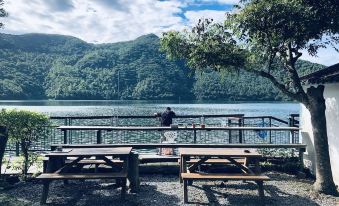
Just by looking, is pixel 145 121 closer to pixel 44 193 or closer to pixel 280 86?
pixel 280 86

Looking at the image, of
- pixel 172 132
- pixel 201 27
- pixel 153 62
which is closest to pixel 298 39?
pixel 201 27

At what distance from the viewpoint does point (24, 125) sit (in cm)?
866

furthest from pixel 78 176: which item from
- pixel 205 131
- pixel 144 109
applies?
pixel 144 109

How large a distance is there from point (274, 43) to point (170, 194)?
4.28m

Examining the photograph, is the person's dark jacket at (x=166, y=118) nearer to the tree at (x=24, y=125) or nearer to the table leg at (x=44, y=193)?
the tree at (x=24, y=125)

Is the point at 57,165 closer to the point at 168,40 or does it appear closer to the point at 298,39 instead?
the point at 168,40

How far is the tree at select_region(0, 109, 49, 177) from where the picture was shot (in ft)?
27.9

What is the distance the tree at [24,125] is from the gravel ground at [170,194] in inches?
44.1

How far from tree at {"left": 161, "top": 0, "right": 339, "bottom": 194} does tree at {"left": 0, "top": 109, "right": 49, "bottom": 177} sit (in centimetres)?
373

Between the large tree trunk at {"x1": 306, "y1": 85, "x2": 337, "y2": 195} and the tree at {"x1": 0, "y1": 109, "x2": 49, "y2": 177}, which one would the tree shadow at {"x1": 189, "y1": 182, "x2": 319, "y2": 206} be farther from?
the tree at {"x1": 0, "y1": 109, "x2": 49, "y2": 177}

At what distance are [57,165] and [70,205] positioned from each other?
5.05 ft

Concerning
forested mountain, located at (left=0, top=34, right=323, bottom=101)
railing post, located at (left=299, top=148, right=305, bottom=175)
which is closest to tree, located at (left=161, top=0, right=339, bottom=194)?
railing post, located at (left=299, top=148, right=305, bottom=175)

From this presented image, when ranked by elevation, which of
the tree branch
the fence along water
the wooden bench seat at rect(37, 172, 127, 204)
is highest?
the tree branch

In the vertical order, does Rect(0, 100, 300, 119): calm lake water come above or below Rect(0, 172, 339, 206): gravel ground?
above
